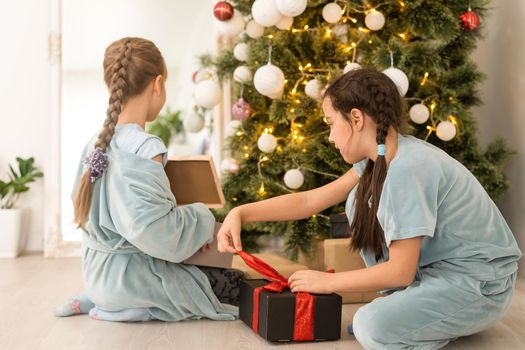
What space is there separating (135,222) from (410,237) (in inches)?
30.2

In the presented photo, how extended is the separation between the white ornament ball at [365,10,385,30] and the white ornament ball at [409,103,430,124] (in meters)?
0.35

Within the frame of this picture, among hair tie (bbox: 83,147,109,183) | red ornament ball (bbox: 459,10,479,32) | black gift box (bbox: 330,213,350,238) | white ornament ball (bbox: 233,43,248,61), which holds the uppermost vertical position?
red ornament ball (bbox: 459,10,479,32)

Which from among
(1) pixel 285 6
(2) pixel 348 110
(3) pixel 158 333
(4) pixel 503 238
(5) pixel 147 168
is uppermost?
(1) pixel 285 6

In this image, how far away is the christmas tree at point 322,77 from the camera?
2564mm

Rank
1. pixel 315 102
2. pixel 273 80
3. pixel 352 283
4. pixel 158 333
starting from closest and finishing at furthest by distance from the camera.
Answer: pixel 352 283 → pixel 158 333 → pixel 273 80 → pixel 315 102

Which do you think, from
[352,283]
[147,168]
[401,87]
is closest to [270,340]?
[352,283]

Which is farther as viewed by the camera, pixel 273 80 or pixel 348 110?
pixel 273 80

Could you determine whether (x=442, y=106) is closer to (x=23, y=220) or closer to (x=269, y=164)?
(x=269, y=164)

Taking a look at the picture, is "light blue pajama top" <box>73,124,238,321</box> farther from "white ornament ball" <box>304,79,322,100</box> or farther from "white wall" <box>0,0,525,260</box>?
"white wall" <box>0,0,525,260</box>

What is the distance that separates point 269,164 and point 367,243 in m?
1.13

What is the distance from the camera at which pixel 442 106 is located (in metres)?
2.59

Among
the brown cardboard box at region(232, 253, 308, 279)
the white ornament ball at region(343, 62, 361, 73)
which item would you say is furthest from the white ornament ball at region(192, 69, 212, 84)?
the brown cardboard box at region(232, 253, 308, 279)

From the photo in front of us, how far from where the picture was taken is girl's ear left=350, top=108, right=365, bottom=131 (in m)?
1.63

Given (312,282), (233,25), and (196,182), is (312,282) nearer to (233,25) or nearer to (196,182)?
(196,182)
